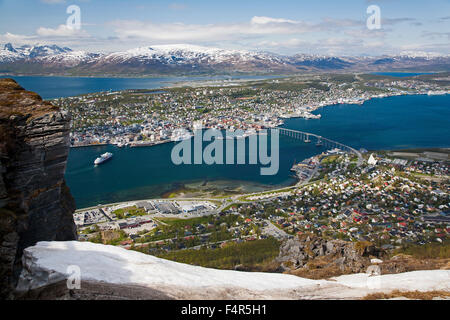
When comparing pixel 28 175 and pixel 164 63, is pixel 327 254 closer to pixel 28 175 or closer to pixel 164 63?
pixel 28 175

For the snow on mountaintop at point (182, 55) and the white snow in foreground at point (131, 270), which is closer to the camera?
the white snow in foreground at point (131, 270)

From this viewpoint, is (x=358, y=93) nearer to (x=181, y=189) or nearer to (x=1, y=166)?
(x=181, y=189)

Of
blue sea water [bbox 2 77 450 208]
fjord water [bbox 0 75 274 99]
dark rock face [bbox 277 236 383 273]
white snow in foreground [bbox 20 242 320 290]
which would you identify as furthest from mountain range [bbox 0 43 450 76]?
white snow in foreground [bbox 20 242 320 290]

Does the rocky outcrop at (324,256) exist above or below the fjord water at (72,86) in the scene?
below

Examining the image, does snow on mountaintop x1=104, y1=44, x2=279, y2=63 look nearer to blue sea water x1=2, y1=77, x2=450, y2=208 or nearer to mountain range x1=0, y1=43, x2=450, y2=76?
mountain range x1=0, y1=43, x2=450, y2=76

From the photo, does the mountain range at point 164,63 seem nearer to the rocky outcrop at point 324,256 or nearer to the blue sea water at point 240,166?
the blue sea water at point 240,166

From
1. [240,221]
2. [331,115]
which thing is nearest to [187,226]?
[240,221]

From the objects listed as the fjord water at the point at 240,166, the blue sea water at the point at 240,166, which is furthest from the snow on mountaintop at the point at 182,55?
the fjord water at the point at 240,166
